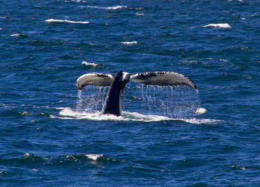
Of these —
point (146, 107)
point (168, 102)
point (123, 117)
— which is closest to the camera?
point (123, 117)

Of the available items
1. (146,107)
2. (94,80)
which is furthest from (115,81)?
(146,107)

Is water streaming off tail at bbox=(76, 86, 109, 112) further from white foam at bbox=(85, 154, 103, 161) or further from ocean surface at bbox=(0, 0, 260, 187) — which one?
white foam at bbox=(85, 154, 103, 161)

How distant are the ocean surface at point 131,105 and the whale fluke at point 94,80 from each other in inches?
59.3

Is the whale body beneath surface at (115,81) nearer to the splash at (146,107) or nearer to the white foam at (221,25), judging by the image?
the splash at (146,107)

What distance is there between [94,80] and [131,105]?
→ 4.61m

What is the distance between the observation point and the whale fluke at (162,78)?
28234 millimetres

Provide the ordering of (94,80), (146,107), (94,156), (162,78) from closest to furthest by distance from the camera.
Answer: (94,156), (162,78), (94,80), (146,107)

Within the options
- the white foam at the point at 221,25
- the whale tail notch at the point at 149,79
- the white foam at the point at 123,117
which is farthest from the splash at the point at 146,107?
the white foam at the point at 221,25

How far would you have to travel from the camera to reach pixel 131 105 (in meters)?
34.3

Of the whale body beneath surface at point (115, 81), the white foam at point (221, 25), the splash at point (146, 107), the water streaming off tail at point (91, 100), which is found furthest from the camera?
the white foam at point (221, 25)

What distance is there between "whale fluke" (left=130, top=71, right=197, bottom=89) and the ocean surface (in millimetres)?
1911

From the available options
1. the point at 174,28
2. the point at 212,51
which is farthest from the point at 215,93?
the point at 174,28

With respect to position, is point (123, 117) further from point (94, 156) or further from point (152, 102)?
point (94, 156)

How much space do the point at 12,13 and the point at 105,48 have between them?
856 inches
